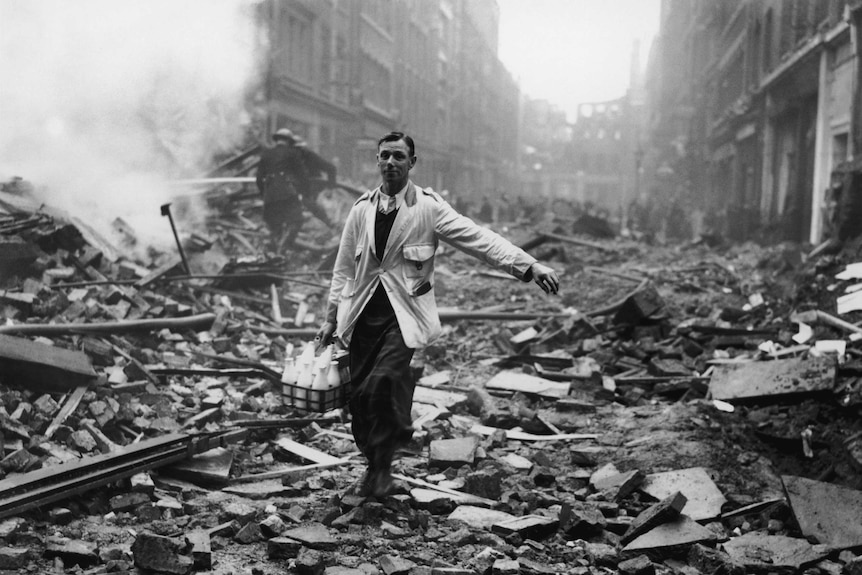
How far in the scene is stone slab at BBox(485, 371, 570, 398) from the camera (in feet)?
23.5

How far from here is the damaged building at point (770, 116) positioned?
15383mm

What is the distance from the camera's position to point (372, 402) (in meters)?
4.20

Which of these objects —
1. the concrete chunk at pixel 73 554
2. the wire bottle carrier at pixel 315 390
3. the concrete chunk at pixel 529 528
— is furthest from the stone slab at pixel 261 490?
the concrete chunk at pixel 529 528

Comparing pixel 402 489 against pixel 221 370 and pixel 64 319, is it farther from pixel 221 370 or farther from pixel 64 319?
pixel 64 319

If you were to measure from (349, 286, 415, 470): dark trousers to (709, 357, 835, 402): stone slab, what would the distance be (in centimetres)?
317

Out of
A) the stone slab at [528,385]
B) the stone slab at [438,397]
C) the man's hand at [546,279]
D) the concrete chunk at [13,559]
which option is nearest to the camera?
the concrete chunk at [13,559]

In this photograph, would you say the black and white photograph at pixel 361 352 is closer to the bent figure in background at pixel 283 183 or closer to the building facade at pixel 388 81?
the bent figure in background at pixel 283 183

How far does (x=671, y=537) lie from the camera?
381 centimetres

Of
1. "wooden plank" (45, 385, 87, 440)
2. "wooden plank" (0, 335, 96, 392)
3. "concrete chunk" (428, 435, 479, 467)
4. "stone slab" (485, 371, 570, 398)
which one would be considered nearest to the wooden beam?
"wooden plank" (0, 335, 96, 392)

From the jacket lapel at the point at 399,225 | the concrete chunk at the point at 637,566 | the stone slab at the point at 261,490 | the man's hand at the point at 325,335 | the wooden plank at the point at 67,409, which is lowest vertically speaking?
the stone slab at the point at 261,490

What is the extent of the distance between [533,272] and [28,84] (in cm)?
1158

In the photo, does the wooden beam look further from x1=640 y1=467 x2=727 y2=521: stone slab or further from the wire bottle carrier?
x1=640 y1=467 x2=727 y2=521: stone slab

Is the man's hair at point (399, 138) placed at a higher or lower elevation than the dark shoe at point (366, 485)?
higher

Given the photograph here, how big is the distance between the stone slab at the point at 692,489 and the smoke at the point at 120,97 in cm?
813
